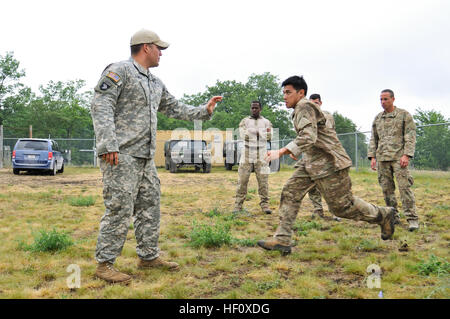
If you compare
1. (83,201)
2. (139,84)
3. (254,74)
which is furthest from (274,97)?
(139,84)

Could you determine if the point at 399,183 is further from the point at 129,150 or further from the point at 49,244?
the point at 49,244

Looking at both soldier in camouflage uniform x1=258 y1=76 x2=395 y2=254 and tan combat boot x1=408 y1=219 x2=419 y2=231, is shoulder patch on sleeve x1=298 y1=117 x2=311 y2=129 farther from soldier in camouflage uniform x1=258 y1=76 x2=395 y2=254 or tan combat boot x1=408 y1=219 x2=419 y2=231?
tan combat boot x1=408 y1=219 x2=419 y2=231

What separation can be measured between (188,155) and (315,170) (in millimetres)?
15132

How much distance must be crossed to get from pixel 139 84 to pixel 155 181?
0.97 m

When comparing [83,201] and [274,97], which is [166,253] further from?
[274,97]

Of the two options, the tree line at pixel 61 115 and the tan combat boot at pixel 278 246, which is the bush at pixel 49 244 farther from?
the tree line at pixel 61 115

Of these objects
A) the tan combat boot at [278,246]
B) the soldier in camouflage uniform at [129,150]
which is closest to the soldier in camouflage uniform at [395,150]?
the tan combat boot at [278,246]

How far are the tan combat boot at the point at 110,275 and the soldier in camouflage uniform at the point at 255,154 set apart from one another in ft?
13.0

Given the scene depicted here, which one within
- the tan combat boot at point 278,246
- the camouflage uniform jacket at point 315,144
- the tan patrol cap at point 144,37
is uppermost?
the tan patrol cap at point 144,37

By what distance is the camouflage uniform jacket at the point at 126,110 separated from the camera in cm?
329

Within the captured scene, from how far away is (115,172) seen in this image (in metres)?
3.37

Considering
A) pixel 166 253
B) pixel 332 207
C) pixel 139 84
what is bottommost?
pixel 166 253

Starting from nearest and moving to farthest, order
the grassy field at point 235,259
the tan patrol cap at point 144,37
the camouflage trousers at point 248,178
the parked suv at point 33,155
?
the grassy field at point 235,259, the tan patrol cap at point 144,37, the camouflage trousers at point 248,178, the parked suv at point 33,155
